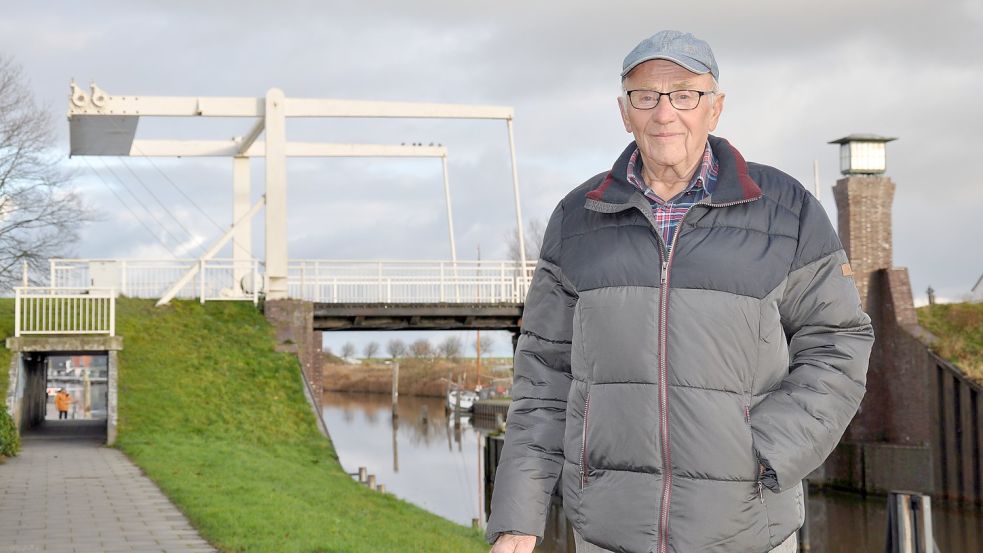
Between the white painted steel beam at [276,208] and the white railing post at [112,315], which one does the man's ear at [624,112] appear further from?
the white painted steel beam at [276,208]

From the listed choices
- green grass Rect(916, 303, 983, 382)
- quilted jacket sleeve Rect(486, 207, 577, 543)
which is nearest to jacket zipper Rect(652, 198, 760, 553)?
quilted jacket sleeve Rect(486, 207, 577, 543)

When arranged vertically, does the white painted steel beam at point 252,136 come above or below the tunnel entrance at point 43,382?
above

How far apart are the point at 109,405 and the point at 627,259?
17410 mm

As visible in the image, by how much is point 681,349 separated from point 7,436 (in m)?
16.3

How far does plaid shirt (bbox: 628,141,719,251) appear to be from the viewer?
2562mm

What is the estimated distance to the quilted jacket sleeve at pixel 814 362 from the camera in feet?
7.69

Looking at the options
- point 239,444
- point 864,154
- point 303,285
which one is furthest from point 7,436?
point 864,154

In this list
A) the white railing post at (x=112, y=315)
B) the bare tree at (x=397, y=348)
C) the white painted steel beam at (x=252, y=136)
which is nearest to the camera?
the white railing post at (x=112, y=315)

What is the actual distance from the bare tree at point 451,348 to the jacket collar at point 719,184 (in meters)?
69.1

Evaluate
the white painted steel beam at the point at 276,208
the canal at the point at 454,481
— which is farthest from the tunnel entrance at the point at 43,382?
the canal at the point at 454,481

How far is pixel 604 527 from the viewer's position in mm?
2449

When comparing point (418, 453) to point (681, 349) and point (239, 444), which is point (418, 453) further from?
point (681, 349)

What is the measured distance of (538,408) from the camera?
8.79 feet

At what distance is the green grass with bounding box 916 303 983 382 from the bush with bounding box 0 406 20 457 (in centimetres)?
1749
